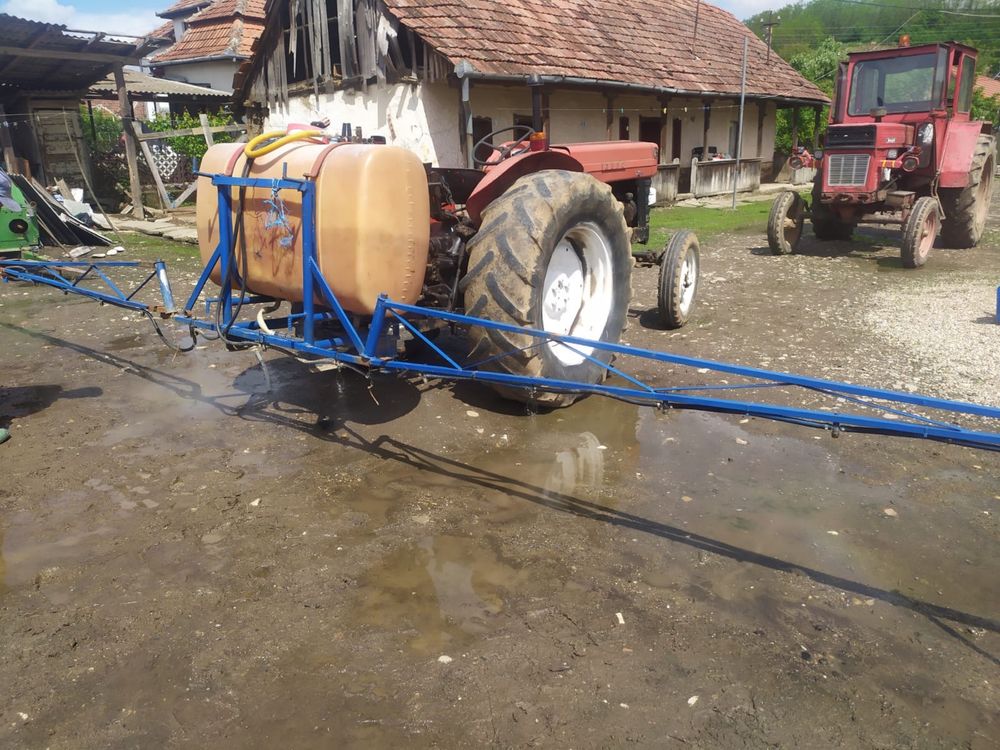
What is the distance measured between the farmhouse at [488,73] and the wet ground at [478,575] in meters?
9.25

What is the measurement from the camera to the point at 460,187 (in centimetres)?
532

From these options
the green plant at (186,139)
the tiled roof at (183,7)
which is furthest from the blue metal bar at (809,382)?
the tiled roof at (183,7)

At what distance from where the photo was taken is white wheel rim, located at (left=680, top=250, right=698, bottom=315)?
6.71 m

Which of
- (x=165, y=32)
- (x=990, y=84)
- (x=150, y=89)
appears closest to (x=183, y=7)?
(x=165, y=32)

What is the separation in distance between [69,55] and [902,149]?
14270 mm

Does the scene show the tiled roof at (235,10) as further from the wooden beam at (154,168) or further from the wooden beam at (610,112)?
the wooden beam at (610,112)

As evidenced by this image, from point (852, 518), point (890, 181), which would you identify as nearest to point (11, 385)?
point (852, 518)

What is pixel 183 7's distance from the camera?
109ft

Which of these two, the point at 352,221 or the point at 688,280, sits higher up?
the point at 352,221

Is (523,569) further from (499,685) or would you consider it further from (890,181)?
(890,181)

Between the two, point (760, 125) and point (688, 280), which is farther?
point (760, 125)

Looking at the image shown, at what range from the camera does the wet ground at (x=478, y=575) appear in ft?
7.97

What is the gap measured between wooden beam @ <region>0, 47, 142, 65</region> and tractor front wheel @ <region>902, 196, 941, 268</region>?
14176mm

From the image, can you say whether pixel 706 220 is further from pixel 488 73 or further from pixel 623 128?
pixel 488 73
